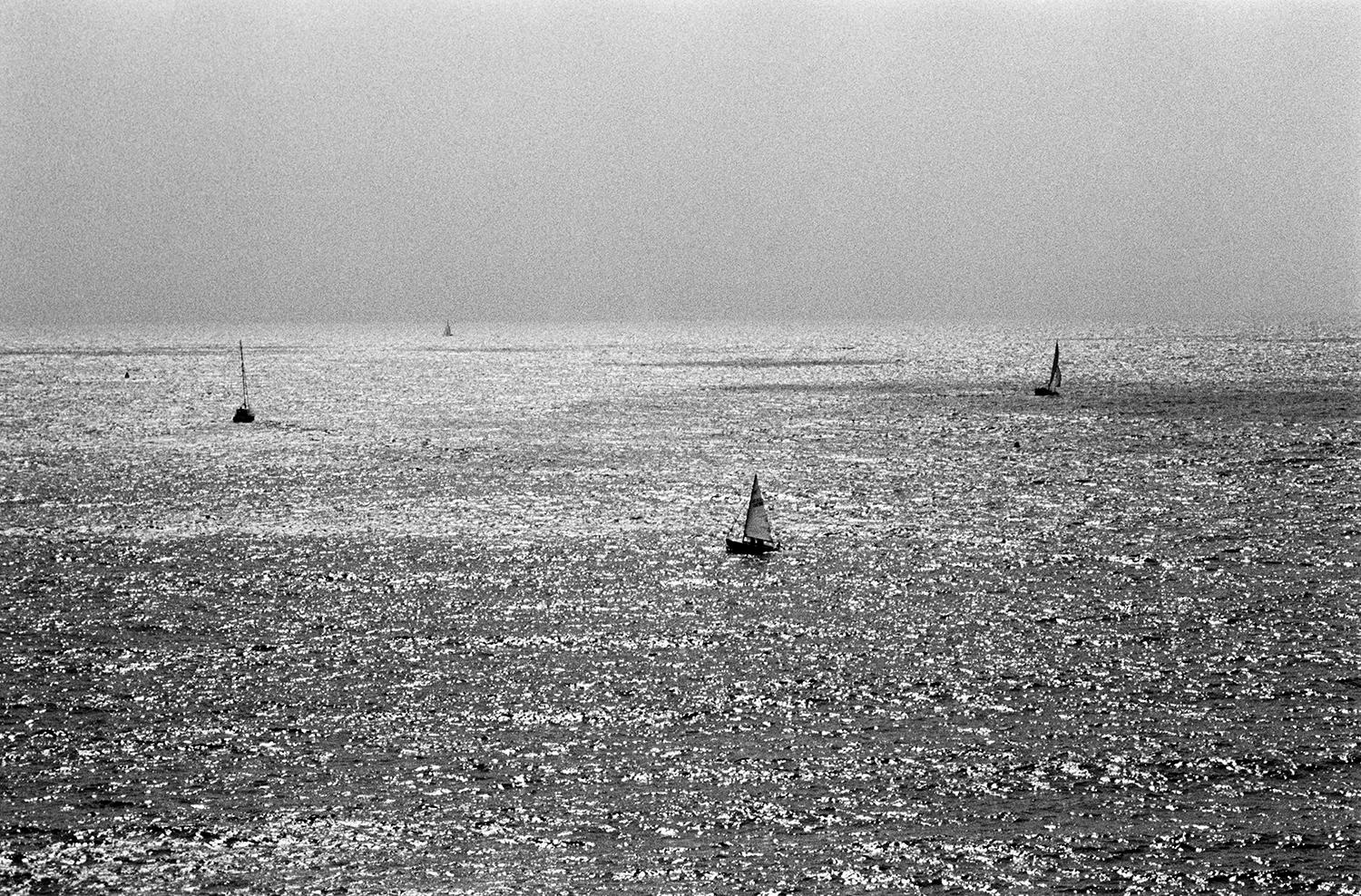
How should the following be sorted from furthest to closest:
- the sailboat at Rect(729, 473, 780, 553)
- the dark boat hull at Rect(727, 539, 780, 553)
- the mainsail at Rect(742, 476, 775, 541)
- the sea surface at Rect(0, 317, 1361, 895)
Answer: the dark boat hull at Rect(727, 539, 780, 553), the sailboat at Rect(729, 473, 780, 553), the mainsail at Rect(742, 476, 775, 541), the sea surface at Rect(0, 317, 1361, 895)

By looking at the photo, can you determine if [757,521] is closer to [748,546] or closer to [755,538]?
[755,538]

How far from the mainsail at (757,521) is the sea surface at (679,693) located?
205 cm

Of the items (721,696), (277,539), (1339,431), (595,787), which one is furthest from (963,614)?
(1339,431)

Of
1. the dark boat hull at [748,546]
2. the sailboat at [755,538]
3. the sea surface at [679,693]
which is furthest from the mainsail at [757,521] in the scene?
the sea surface at [679,693]

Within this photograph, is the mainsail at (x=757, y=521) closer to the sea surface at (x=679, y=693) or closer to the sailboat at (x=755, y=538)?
the sailboat at (x=755, y=538)

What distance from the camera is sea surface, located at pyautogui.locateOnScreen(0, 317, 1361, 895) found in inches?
1417

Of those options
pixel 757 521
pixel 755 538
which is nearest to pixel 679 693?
pixel 757 521

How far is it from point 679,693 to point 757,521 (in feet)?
107

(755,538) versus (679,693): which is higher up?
(755,538)

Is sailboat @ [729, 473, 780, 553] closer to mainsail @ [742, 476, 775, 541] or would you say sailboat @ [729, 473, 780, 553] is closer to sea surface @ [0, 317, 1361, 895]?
mainsail @ [742, 476, 775, 541]

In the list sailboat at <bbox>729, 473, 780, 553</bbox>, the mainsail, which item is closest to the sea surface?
sailboat at <bbox>729, 473, 780, 553</bbox>

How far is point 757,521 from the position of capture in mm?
83562

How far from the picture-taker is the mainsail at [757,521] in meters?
83.1

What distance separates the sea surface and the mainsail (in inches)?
80.9
